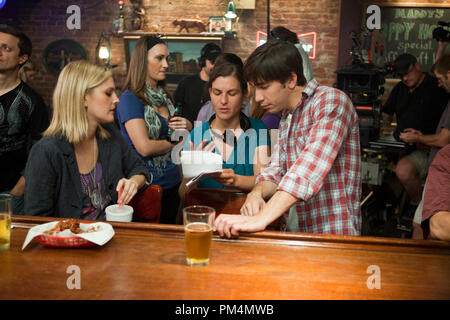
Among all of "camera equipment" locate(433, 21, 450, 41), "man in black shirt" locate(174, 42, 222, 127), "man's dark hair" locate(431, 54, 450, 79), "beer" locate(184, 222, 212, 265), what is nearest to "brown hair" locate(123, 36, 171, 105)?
"man in black shirt" locate(174, 42, 222, 127)

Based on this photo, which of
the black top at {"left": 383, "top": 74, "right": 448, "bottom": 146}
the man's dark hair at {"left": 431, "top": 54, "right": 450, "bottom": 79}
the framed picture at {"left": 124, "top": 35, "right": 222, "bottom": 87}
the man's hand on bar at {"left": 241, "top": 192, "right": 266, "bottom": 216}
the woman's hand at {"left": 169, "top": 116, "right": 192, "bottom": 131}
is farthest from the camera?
the framed picture at {"left": 124, "top": 35, "right": 222, "bottom": 87}

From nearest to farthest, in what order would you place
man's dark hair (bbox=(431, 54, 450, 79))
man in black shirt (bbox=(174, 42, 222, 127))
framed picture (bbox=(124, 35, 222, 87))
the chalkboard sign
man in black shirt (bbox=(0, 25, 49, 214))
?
man in black shirt (bbox=(0, 25, 49, 214)) < man's dark hair (bbox=(431, 54, 450, 79)) < man in black shirt (bbox=(174, 42, 222, 127)) < the chalkboard sign < framed picture (bbox=(124, 35, 222, 87))

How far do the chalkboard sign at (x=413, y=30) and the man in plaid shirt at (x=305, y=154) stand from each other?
4.40 metres

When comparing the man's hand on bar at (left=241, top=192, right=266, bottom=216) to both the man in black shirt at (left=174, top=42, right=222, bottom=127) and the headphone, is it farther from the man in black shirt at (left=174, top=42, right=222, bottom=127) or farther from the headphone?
the man in black shirt at (left=174, top=42, right=222, bottom=127)

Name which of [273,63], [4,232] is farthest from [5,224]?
[273,63]

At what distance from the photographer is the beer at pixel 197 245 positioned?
1206 mm

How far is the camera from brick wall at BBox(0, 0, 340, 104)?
576cm

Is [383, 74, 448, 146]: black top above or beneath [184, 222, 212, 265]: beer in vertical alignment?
above

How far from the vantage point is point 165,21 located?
605 centimetres

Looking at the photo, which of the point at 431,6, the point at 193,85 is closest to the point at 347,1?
the point at 431,6

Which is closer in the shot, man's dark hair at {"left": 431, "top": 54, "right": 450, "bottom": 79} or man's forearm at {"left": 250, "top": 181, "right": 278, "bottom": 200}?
man's forearm at {"left": 250, "top": 181, "right": 278, "bottom": 200}

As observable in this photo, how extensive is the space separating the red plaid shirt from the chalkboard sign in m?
4.40

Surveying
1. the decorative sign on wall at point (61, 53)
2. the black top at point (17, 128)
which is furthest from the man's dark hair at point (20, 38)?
the decorative sign on wall at point (61, 53)

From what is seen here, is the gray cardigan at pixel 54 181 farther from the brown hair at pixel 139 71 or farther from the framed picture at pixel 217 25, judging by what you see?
the framed picture at pixel 217 25
